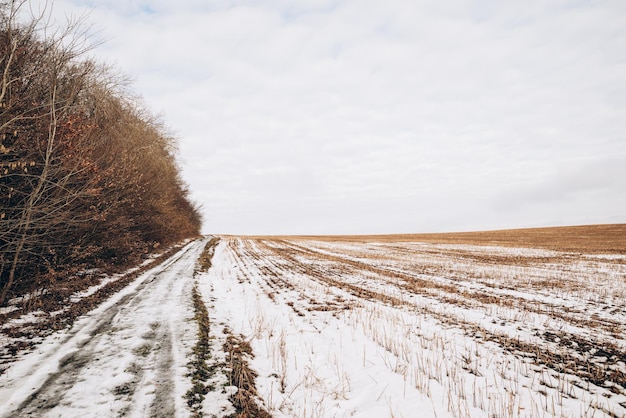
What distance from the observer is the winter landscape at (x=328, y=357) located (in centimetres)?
429

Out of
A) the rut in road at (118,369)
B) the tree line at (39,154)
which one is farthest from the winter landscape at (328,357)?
the tree line at (39,154)

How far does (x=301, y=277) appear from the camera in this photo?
49.2 ft

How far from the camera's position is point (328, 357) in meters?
6.05

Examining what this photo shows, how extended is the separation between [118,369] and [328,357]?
3.65 m

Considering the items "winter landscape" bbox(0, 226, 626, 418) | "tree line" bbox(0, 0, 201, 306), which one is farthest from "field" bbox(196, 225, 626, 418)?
"tree line" bbox(0, 0, 201, 306)

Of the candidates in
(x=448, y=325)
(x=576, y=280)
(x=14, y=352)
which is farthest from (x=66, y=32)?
(x=576, y=280)

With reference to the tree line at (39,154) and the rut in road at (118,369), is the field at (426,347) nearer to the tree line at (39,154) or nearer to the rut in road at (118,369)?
the rut in road at (118,369)

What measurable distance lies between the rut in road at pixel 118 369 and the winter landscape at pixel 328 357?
0.08 ft

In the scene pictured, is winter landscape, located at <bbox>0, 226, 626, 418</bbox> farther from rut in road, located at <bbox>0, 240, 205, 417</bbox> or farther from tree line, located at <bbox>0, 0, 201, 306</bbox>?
tree line, located at <bbox>0, 0, 201, 306</bbox>

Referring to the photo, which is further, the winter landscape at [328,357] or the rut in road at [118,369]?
the winter landscape at [328,357]

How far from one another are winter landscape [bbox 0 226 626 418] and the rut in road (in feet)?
0.08

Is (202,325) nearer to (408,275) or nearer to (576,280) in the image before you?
(408,275)

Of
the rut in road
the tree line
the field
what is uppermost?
the tree line

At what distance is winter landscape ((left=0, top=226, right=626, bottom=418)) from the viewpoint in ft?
14.1
